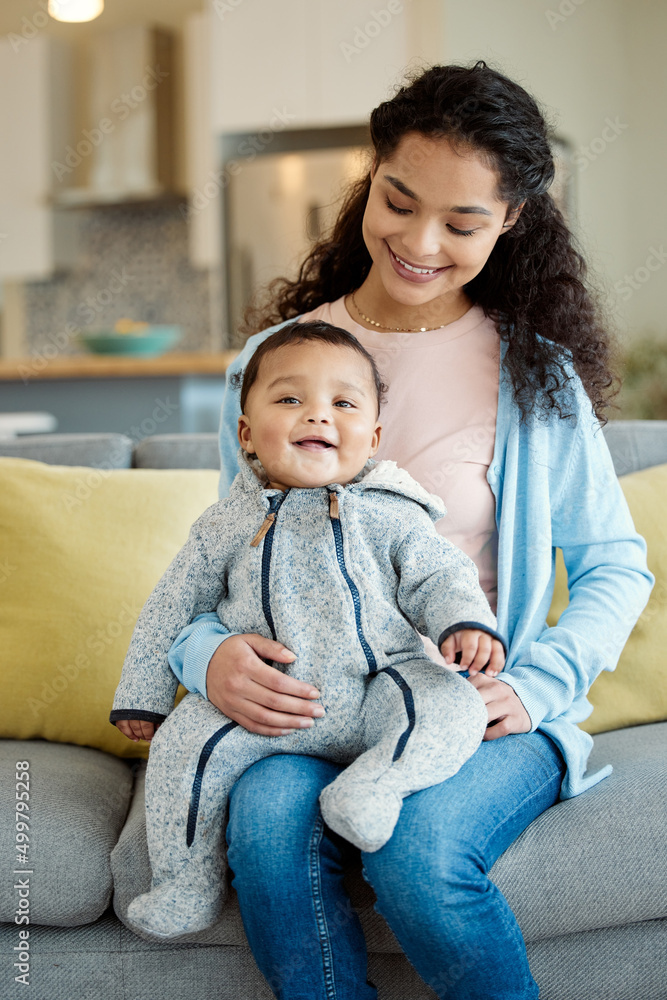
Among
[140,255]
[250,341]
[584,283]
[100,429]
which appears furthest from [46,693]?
[140,255]

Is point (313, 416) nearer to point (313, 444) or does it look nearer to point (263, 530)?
point (313, 444)

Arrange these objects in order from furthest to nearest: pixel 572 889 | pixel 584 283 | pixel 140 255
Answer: pixel 140 255
pixel 584 283
pixel 572 889

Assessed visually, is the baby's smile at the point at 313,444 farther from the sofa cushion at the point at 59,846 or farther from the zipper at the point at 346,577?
the sofa cushion at the point at 59,846

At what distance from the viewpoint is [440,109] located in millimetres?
1194

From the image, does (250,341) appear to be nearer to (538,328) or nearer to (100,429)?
(538,328)

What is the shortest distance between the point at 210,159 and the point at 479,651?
4.05 metres

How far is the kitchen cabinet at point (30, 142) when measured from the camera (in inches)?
191

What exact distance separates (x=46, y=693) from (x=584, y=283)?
109 centimetres

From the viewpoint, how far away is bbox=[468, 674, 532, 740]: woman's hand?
117 centimetres

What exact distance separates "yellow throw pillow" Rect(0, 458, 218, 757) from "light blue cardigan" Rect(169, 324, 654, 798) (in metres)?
0.38

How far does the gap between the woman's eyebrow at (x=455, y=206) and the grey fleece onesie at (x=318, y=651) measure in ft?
1.15

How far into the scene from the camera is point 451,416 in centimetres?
136

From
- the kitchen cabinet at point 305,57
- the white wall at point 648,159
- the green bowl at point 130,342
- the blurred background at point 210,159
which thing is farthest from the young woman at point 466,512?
the white wall at point 648,159

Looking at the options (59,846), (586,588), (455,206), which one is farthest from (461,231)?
(59,846)
